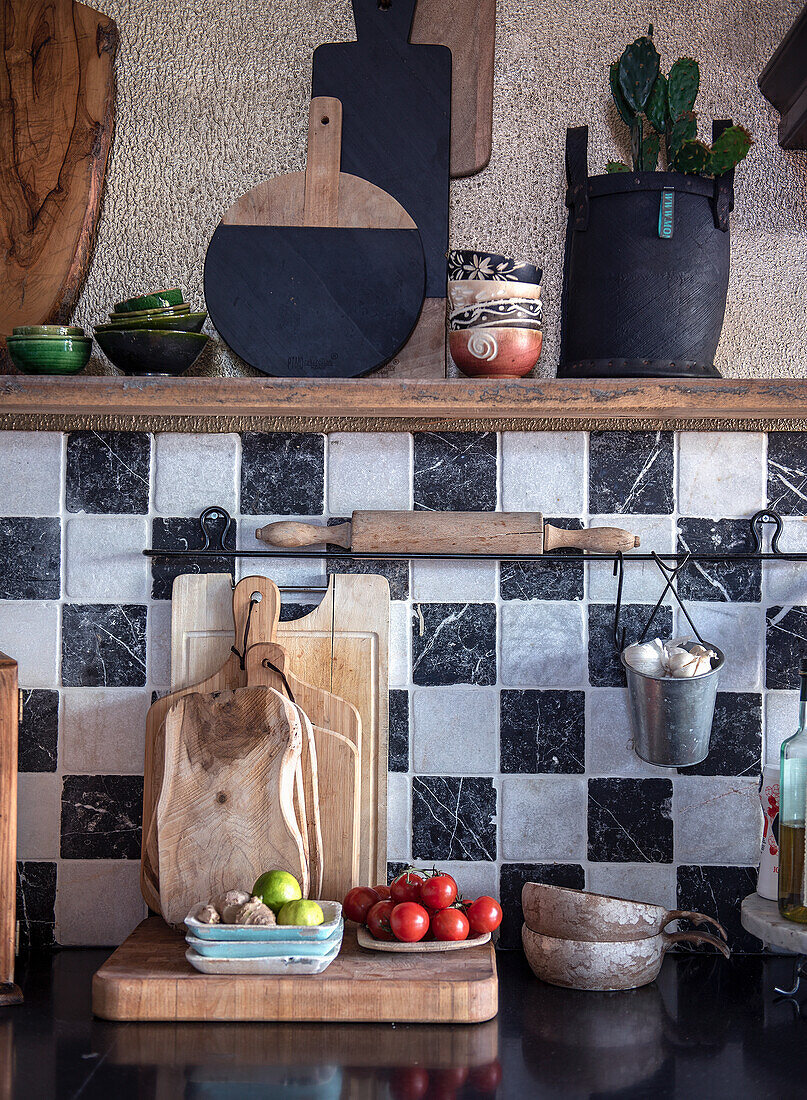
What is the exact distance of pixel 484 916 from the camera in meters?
1.25

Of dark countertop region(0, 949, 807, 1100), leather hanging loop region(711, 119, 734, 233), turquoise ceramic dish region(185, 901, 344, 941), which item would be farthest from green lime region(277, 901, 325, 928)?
leather hanging loop region(711, 119, 734, 233)

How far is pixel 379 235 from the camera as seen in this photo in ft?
4.55

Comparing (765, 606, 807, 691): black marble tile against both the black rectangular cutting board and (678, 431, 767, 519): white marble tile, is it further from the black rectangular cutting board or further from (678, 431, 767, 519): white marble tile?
the black rectangular cutting board

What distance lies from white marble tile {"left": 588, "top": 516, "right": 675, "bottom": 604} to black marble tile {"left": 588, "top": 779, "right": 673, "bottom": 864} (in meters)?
0.25

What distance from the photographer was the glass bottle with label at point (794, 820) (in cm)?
124

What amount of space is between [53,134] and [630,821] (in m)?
1.24

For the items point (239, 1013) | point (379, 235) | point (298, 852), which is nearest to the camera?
point (239, 1013)

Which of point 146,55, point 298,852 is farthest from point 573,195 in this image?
point 298,852

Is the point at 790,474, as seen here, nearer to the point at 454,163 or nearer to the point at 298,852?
the point at 454,163

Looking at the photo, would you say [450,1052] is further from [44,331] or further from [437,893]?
[44,331]

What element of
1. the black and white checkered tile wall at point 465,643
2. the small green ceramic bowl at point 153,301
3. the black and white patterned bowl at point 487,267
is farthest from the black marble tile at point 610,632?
the small green ceramic bowl at point 153,301

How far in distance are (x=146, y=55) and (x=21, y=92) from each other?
0.18 meters

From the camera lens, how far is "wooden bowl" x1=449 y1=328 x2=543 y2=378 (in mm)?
1259

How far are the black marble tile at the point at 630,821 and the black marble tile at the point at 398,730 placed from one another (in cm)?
26
